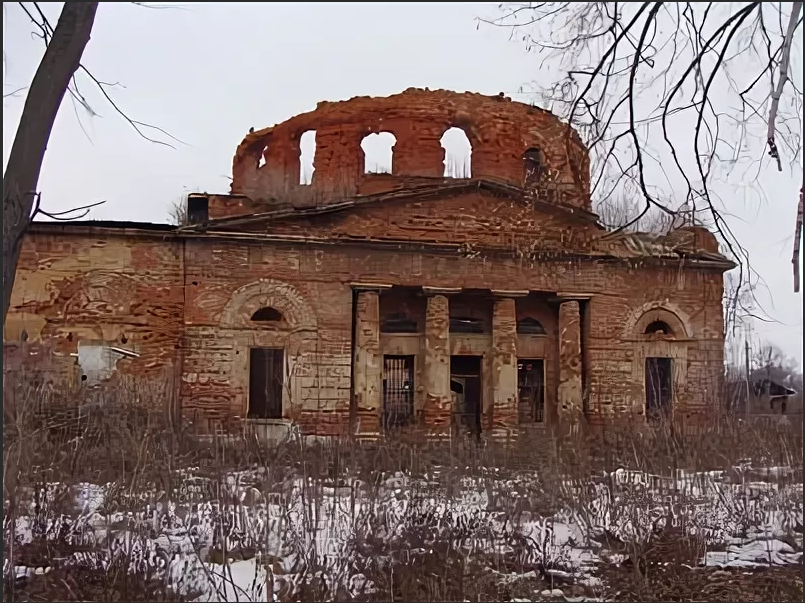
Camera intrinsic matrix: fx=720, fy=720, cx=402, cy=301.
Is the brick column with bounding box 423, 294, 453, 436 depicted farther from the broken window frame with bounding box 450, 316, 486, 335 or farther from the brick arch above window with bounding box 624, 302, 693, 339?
the brick arch above window with bounding box 624, 302, 693, 339

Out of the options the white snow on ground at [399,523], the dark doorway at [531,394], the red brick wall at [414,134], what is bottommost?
the white snow on ground at [399,523]

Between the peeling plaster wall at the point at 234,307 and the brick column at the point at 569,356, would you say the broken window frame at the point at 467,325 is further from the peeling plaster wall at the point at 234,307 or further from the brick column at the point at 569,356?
the brick column at the point at 569,356

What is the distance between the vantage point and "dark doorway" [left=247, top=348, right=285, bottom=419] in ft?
46.2

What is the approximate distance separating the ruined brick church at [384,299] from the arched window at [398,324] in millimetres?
30

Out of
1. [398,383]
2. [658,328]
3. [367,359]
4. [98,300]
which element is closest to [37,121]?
[98,300]

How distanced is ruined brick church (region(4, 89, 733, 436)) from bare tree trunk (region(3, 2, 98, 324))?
7.85m

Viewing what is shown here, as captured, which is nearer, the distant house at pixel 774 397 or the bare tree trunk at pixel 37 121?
the bare tree trunk at pixel 37 121

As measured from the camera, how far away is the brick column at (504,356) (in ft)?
49.8

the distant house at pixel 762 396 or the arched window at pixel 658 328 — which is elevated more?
the arched window at pixel 658 328

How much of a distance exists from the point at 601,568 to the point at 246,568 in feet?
9.62

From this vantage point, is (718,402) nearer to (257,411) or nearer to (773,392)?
(773,392)

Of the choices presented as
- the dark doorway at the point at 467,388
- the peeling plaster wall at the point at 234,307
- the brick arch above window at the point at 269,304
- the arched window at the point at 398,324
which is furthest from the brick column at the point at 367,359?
the dark doorway at the point at 467,388

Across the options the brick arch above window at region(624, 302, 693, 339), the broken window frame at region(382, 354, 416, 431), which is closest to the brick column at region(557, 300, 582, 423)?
the brick arch above window at region(624, 302, 693, 339)

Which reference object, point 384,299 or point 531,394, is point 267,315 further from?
point 531,394
